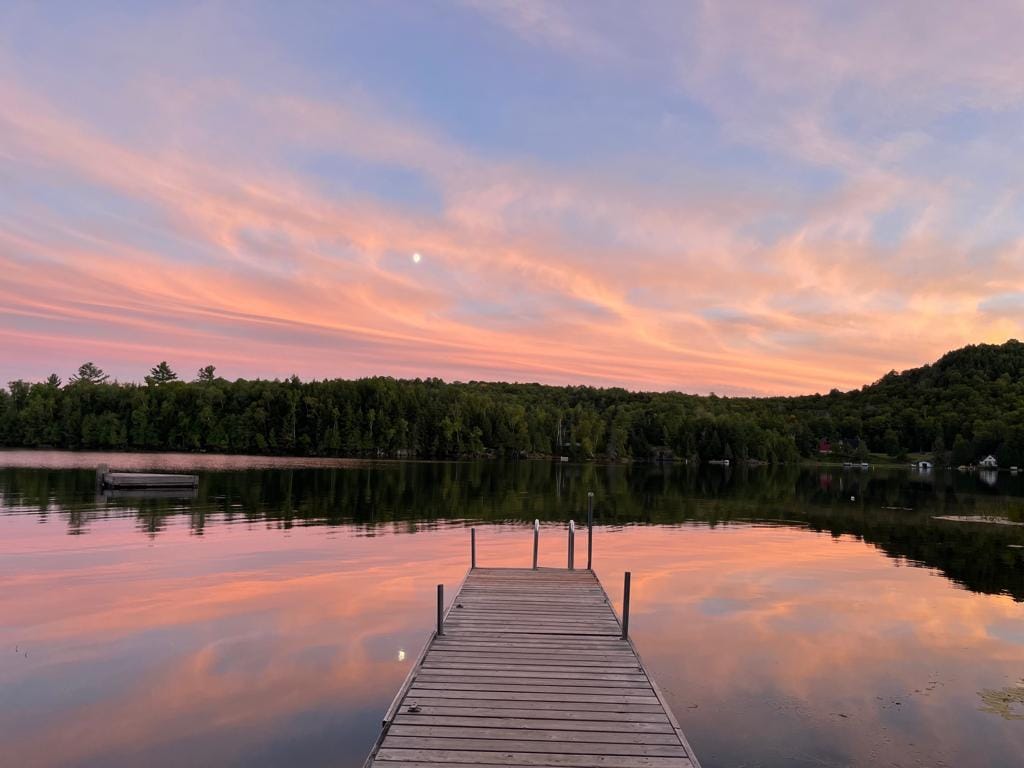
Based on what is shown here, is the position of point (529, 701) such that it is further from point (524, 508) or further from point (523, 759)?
point (524, 508)

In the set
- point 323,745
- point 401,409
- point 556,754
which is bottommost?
point 323,745

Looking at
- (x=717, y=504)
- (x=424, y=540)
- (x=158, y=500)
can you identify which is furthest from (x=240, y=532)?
(x=717, y=504)

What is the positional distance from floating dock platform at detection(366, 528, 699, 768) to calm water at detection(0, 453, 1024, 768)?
1.68 m

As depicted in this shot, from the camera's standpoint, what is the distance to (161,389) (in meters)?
171

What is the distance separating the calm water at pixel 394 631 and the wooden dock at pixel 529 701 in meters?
1.70

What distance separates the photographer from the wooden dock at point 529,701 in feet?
30.7

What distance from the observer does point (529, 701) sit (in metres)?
11.2

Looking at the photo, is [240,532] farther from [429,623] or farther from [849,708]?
[849,708]

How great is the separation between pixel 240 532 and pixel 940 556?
35.8m

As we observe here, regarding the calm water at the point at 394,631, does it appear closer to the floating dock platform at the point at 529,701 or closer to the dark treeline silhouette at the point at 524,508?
the dark treeline silhouette at the point at 524,508

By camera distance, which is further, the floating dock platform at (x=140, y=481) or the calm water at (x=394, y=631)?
the floating dock platform at (x=140, y=481)

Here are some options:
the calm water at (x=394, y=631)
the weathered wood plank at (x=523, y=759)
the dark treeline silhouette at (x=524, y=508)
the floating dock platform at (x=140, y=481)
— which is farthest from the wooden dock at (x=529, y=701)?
the floating dock platform at (x=140, y=481)

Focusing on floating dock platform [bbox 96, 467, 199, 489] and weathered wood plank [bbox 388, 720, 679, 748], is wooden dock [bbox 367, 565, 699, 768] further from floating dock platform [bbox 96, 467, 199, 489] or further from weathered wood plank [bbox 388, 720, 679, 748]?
floating dock platform [bbox 96, 467, 199, 489]

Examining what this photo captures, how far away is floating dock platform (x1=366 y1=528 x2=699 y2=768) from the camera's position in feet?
30.7
